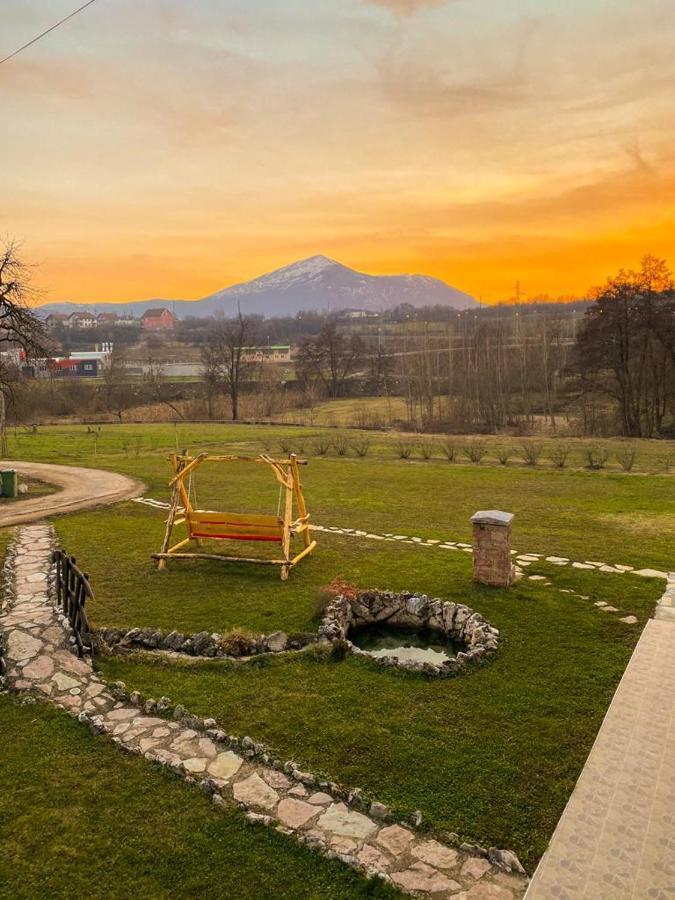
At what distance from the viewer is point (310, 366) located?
203ft

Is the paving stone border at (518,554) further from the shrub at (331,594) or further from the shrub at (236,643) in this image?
the shrub at (236,643)

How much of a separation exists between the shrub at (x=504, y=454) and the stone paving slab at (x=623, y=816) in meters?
16.4

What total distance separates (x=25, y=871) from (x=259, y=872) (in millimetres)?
1528

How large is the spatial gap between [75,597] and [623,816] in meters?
6.18

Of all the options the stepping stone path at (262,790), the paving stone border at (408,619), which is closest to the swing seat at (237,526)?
the paving stone border at (408,619)

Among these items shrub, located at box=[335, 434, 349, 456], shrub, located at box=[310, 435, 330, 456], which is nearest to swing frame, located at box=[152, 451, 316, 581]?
shrub, located at box=[335, 434, 349, 456]

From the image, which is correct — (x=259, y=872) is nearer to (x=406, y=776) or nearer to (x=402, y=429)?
(x=406, y=776)

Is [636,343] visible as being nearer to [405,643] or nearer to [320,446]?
[320,446]

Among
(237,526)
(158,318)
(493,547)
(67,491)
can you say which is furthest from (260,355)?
(158,318)

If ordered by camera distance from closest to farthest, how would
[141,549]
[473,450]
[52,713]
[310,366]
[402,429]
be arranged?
[52,713] < [141,549] < [473,450] < [402,429] < [310,366]

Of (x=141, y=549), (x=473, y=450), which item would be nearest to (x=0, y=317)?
(x=141, y=549)

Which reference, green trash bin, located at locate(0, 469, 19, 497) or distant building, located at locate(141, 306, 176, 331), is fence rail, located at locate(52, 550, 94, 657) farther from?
distant building, located at locate(141, 306, 176, 331)

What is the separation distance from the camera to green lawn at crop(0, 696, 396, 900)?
12.8 feet

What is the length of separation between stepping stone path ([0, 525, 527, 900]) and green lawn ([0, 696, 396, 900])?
143 mm
